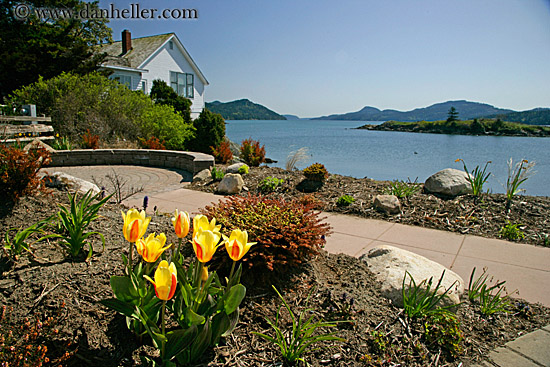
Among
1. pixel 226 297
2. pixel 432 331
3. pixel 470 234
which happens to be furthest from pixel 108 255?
pixel 470 234

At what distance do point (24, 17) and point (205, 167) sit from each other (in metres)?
17.7

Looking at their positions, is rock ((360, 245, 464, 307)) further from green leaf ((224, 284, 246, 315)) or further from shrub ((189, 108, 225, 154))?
shrub ((189, 108, 225, 154))

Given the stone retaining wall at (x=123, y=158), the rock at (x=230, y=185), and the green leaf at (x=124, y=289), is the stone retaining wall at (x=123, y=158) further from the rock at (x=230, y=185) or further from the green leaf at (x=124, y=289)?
the green leaf at (x=124, y=289)

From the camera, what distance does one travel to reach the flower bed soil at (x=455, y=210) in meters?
4.90

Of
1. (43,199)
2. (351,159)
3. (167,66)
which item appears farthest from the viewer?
(167,66)

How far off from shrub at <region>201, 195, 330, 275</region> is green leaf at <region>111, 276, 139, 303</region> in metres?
0.85

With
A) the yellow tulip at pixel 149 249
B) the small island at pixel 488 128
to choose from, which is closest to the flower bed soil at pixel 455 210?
the yellow tulip at pixel 149 249

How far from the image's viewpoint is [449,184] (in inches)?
240

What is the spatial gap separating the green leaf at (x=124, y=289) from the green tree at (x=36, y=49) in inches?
755

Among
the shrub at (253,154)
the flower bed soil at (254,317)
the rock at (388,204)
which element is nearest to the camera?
the flower bed soil at (254,317)

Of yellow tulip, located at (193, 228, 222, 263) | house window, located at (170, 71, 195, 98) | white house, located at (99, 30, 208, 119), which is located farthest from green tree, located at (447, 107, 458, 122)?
yellow tulip, located at (193, 228, 222, 263)

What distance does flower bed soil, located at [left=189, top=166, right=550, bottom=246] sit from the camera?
16.1 ft

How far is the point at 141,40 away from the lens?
26484mm

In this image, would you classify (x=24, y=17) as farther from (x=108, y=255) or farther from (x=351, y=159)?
(x=108, y=255)
